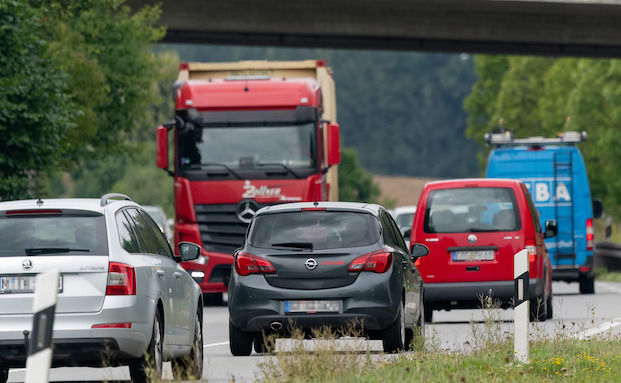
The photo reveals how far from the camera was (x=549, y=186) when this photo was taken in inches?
A: 1057

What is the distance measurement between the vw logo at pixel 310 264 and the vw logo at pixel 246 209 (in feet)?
30.2

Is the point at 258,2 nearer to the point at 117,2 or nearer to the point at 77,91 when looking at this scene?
the point at 117,2

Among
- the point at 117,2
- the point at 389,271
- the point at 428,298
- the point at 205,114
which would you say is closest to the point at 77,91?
the point at 117,2

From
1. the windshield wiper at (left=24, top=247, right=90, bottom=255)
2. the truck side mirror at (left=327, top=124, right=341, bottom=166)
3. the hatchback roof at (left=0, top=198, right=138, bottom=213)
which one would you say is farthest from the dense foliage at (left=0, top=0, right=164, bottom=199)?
the windshield wiper at (left=24, top=247, right=90, bottom=255)

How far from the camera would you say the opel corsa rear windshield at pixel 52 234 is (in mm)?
10852

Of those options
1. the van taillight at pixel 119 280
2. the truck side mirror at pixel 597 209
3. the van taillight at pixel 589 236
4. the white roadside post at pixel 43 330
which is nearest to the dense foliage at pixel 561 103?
the truck side mirror at pixel 597 209

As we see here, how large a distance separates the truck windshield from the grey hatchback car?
338 inches

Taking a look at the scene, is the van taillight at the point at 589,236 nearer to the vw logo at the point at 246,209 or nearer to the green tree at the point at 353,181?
the vw logo at the point at 246,209

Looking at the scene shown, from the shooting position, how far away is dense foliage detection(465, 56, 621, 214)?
55.2 metres

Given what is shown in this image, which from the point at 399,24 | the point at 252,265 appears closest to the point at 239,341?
the point at 252,265

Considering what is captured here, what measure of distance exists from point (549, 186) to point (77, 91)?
9951 mm

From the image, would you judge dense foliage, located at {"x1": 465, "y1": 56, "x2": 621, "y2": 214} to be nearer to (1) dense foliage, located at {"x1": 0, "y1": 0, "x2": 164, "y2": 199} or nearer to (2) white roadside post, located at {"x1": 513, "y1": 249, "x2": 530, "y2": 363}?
(1) dense foliage, located at {"x1": 0, "y1": 0, "x2": 164, "y2": 199}

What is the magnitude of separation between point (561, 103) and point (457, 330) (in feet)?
161

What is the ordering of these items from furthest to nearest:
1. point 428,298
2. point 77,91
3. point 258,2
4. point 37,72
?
point 258,2, point 77,91, point 37,72, point 428,298
